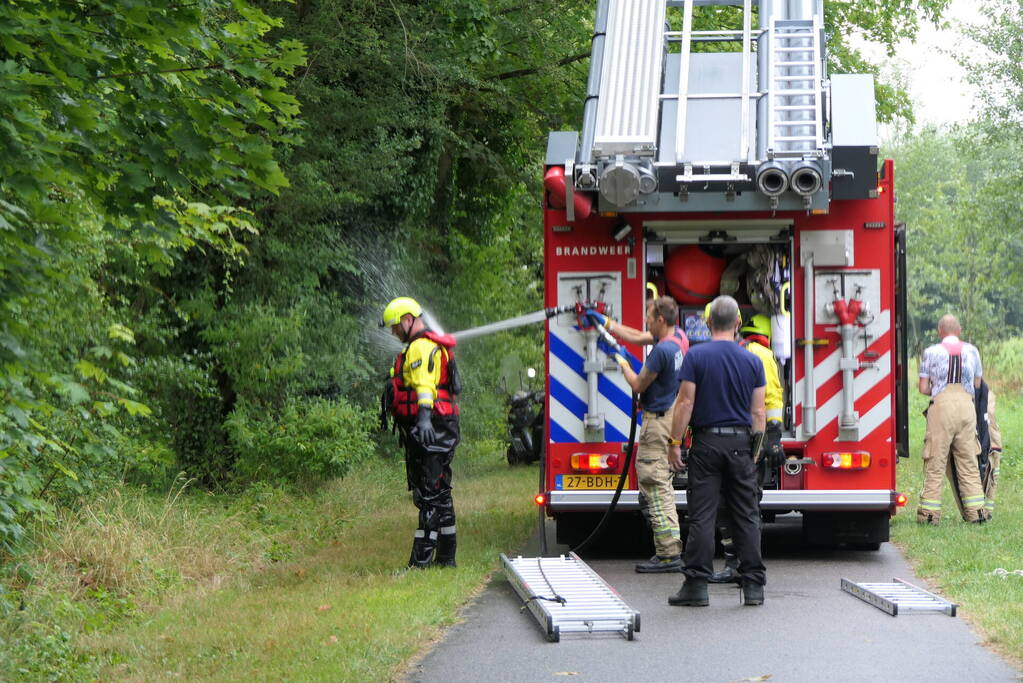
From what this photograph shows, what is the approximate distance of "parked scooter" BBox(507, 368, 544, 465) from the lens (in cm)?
2150

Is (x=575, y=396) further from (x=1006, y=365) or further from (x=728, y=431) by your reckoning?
(x=1006, y=365)

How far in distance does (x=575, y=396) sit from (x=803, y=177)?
90.0 inches

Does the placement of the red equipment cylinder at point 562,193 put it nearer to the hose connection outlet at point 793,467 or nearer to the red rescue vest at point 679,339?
the red rescue vest at point 679,339

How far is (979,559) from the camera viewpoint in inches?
391

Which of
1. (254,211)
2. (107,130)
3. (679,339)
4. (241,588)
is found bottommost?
(241,588)

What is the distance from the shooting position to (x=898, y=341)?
11281 mm

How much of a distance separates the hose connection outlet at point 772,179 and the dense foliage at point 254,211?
10.6 ft

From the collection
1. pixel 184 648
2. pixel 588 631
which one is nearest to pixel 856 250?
pixel 588 631

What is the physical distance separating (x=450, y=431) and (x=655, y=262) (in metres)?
2.01

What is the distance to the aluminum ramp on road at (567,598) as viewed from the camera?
7.33 metres

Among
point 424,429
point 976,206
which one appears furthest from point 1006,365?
point 424,429

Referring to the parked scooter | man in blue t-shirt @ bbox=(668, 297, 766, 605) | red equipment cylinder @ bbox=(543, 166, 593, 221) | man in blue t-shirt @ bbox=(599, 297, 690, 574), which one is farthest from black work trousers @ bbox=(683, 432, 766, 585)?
the parked scooter

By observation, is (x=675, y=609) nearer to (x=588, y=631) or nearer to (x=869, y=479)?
(x=588, y=631)

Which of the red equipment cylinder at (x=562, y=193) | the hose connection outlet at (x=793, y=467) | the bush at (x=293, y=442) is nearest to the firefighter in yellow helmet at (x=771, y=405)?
the hose connection outlet at (x=793, y=467)
